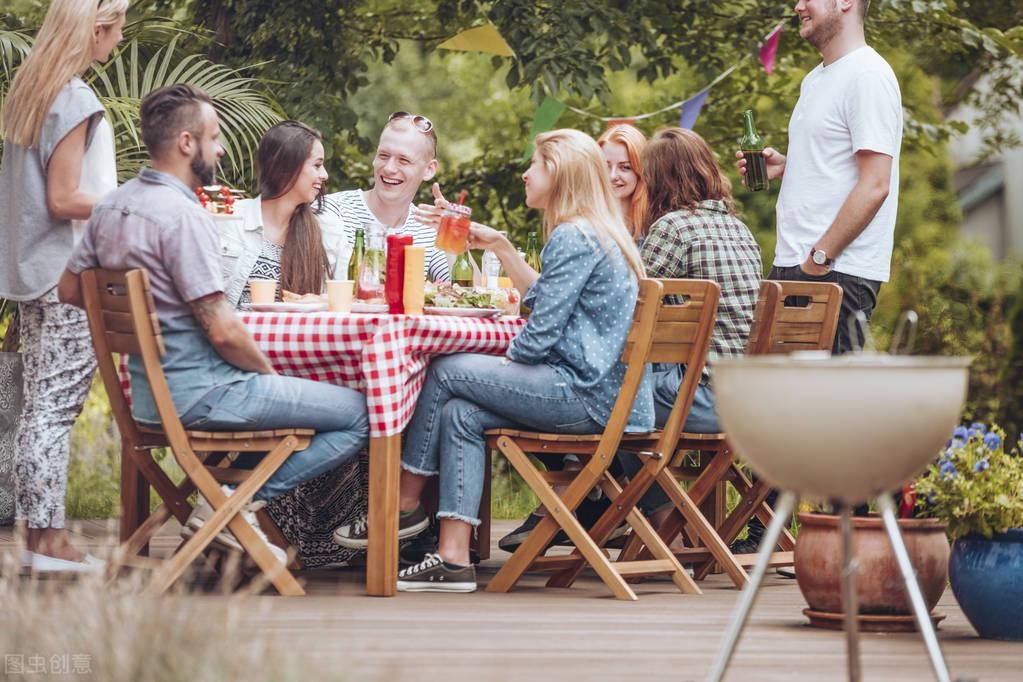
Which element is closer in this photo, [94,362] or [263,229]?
[94,362]

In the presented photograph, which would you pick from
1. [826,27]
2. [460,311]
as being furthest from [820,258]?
[460,311]

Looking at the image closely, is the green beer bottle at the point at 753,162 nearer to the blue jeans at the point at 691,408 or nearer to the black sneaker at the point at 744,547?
the blue jeans at the point at 691,408

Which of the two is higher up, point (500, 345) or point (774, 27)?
point (774, 27)

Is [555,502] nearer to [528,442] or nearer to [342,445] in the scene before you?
[528,442]

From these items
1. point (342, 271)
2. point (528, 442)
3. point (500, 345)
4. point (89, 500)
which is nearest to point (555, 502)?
point (528, 442)

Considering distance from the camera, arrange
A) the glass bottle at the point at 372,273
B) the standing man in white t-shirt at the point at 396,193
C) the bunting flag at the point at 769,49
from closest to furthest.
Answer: the glass bottle at the point at 372,273
the standing man in white t-shirt at the point at 396,193
the bunting flag at the point at 769,49

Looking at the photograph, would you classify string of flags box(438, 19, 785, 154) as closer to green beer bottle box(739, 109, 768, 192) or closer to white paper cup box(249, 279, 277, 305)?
green beer bottle box(739, 109, 768, 192)

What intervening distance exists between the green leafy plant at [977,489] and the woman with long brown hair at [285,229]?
85.6 inches

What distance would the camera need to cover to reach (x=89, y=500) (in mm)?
6625

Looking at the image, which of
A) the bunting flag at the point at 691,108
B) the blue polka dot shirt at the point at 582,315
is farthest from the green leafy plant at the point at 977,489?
the bunting flag at the point at 691,108

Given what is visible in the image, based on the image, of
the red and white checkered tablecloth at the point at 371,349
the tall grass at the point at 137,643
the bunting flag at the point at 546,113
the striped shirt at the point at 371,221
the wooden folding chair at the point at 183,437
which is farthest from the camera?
the bunting flag at the point at 546,113

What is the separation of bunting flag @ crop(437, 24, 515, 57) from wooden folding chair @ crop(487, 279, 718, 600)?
300 cm

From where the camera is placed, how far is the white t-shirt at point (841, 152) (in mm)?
4781

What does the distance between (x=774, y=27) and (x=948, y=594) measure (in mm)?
4155
